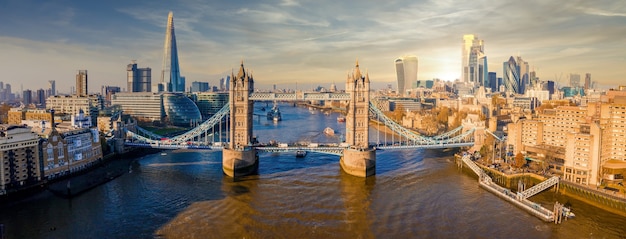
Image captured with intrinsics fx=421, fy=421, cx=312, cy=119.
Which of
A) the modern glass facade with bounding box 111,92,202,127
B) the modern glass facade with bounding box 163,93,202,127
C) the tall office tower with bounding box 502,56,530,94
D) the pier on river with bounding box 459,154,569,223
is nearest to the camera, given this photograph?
the pier on river with bounding box 459,154,569,223

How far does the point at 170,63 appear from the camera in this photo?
121875 mm

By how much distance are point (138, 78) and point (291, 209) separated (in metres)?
120

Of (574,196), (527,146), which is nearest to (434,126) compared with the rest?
(527,146)

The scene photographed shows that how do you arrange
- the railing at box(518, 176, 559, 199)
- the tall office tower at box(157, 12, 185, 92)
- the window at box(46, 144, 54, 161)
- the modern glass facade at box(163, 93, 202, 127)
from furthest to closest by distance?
the tall office tower at box(157, 12, 185, 92) < the modern glass facade at box(163, 93, 202, 127) < the window at box(46, 144, 54, 161) < the railing at box(518, 176, 559, 199)

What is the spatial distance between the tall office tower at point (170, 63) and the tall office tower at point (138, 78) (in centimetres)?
1369

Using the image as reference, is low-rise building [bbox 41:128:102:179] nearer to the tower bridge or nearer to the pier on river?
the tower bridge

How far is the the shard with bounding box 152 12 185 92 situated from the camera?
11919 centimetres

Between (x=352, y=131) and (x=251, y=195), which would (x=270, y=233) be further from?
(x=352, y=131)

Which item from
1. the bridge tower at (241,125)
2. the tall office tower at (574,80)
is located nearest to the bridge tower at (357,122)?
the bridge tower at (241,125)

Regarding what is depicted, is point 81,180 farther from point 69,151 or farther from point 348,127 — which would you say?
point 348,127

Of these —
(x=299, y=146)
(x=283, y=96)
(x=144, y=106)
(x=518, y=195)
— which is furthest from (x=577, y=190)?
(x=144, y=106)

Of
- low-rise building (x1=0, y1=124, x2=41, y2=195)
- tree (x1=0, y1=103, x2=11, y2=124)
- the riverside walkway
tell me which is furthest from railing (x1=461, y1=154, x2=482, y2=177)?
tree (x1=0, y1=103, x2=11, y2=124)

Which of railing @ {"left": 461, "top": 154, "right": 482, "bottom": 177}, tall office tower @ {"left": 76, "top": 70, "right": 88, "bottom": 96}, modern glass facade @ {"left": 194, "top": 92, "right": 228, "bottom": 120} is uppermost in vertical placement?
tall office tower @ {"left": 76, "top": 70, "right": 88, "bottom": 96}

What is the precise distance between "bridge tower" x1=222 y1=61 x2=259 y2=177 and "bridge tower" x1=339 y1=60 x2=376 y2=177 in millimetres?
8920
